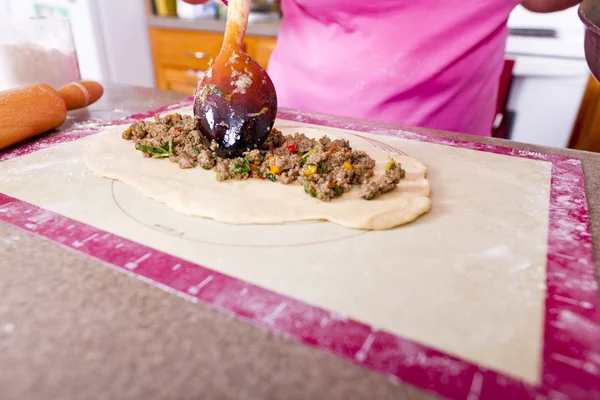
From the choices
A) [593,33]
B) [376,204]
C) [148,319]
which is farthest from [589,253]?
[148,319]

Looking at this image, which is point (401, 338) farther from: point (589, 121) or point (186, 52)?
point (186, 52)

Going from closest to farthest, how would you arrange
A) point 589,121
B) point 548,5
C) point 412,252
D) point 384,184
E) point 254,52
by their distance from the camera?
1. point 412,252
2. point 384,184
3. point 548,5
4. point 589,121
5. point 254,52

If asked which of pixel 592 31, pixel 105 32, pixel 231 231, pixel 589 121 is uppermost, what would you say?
pixel 592 31

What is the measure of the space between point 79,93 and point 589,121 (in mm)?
2115

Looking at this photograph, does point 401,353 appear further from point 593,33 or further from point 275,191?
point 593,33

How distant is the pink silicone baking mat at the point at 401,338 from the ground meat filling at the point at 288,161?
26 cm

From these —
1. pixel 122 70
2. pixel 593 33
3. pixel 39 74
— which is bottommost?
pixel 122 70

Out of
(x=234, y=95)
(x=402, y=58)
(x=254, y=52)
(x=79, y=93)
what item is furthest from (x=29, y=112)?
(x=254, y=52)

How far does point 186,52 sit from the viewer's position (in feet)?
8.96

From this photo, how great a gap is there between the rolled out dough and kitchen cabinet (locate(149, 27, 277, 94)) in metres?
1.72

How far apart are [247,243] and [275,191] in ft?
0.58

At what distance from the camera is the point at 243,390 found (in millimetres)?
400

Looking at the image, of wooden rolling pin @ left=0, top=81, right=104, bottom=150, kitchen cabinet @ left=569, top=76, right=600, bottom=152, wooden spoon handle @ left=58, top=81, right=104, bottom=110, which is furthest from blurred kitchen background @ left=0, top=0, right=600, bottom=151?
wooden rolling pin @ left=0, top=81, right=104, bottom=150

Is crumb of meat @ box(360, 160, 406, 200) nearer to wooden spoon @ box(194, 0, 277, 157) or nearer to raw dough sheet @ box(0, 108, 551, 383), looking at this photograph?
raw dough sheet @ box(0, 108, 551, 383)
